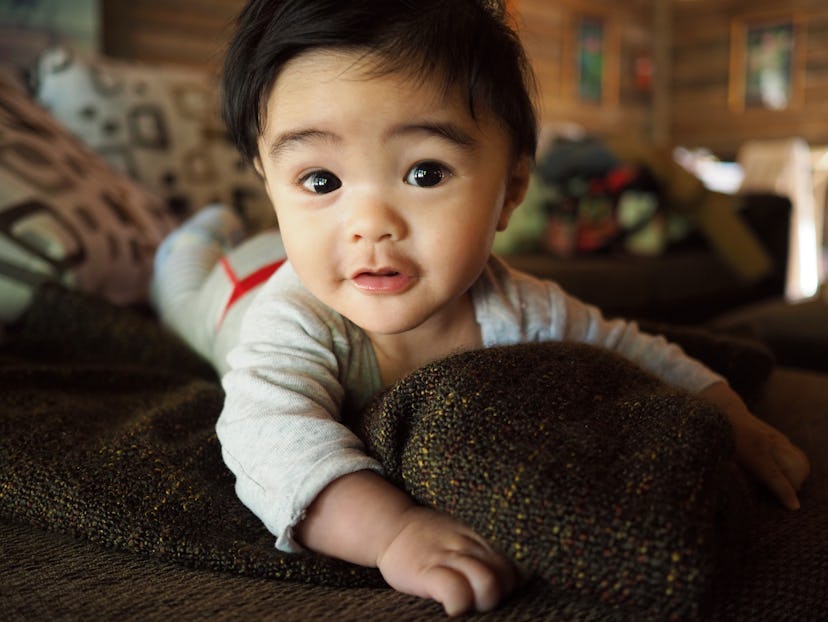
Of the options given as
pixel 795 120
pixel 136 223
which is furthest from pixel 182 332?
pixel 795 120

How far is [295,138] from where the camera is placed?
2.08ft

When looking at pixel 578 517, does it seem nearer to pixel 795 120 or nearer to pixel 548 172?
pixel 548 172

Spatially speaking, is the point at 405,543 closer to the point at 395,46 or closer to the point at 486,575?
the point at 486,575

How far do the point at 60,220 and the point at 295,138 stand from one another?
0.73 metres

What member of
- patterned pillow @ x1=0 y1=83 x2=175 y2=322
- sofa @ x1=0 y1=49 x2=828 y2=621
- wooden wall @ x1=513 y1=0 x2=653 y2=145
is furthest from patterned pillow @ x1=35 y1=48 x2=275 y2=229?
wooden wall @ x1=513 y1=0 x2=653 y2=145

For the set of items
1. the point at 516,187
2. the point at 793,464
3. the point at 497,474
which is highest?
the point at 516,187

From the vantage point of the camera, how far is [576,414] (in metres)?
0.52

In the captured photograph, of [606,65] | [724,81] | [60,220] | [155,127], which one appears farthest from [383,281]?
[724,81]

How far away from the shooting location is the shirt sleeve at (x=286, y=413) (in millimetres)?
547

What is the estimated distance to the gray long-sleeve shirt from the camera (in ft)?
1.82

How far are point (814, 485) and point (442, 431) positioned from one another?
1.30 ft

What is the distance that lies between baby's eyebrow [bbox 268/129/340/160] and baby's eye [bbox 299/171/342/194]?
1.1 inches

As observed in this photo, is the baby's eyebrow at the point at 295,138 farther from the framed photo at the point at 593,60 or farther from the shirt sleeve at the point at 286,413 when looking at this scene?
the framed photo at the point at 593,60

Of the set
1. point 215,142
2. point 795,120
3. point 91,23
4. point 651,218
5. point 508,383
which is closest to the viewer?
point 508,383
